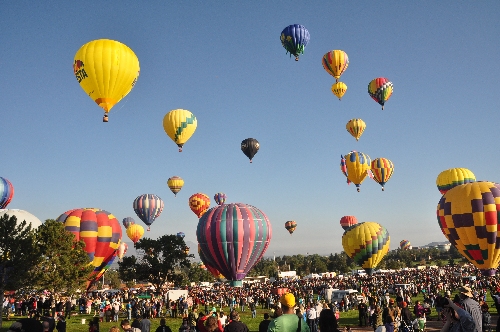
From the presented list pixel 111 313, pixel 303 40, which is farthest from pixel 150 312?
pixel 303 40

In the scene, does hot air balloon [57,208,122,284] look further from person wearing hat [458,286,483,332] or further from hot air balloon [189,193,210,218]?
person wearing hat [458,286,483,332]

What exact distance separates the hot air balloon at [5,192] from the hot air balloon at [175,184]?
18.5 metres

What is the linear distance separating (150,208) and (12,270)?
106ft

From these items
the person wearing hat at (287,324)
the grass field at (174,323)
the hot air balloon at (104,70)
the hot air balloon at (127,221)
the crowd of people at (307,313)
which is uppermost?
the hot air balloon at (104,70)

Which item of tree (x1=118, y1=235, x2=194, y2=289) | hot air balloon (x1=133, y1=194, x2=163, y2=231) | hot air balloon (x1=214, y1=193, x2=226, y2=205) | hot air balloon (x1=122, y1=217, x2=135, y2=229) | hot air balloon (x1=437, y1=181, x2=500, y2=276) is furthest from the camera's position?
hot air balloon (x1=122, y1=217, x2=135, y2=229)

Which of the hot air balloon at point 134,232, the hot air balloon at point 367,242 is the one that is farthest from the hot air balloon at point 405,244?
the hot air balloon at point 367,242

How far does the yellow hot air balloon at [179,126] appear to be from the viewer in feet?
122

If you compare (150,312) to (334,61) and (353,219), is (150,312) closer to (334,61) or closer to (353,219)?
(334,61)

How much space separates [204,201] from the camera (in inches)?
2281

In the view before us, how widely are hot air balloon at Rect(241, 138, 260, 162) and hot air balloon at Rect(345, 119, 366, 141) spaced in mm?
10355

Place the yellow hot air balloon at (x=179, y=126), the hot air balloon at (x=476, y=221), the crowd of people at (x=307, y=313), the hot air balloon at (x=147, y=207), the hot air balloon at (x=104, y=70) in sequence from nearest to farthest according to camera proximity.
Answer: the crowd of people at (x=307, y=313) < the hot air balloon at (x=104, y=70) < the hot air balloon at (x=476, y=221) < the yellow hot air balloon at (x=179, y=126) < the hot air balloon at (x=147, y=207)

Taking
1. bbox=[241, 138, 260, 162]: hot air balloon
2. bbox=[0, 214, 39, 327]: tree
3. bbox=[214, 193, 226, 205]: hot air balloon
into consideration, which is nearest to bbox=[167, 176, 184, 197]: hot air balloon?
bbox=[214, 193, 226, 205]: hot air balloon

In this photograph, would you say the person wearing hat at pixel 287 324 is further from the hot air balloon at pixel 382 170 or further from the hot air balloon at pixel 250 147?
the hot air balloon at pixel 382 170

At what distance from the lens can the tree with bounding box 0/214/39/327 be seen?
1883cm
